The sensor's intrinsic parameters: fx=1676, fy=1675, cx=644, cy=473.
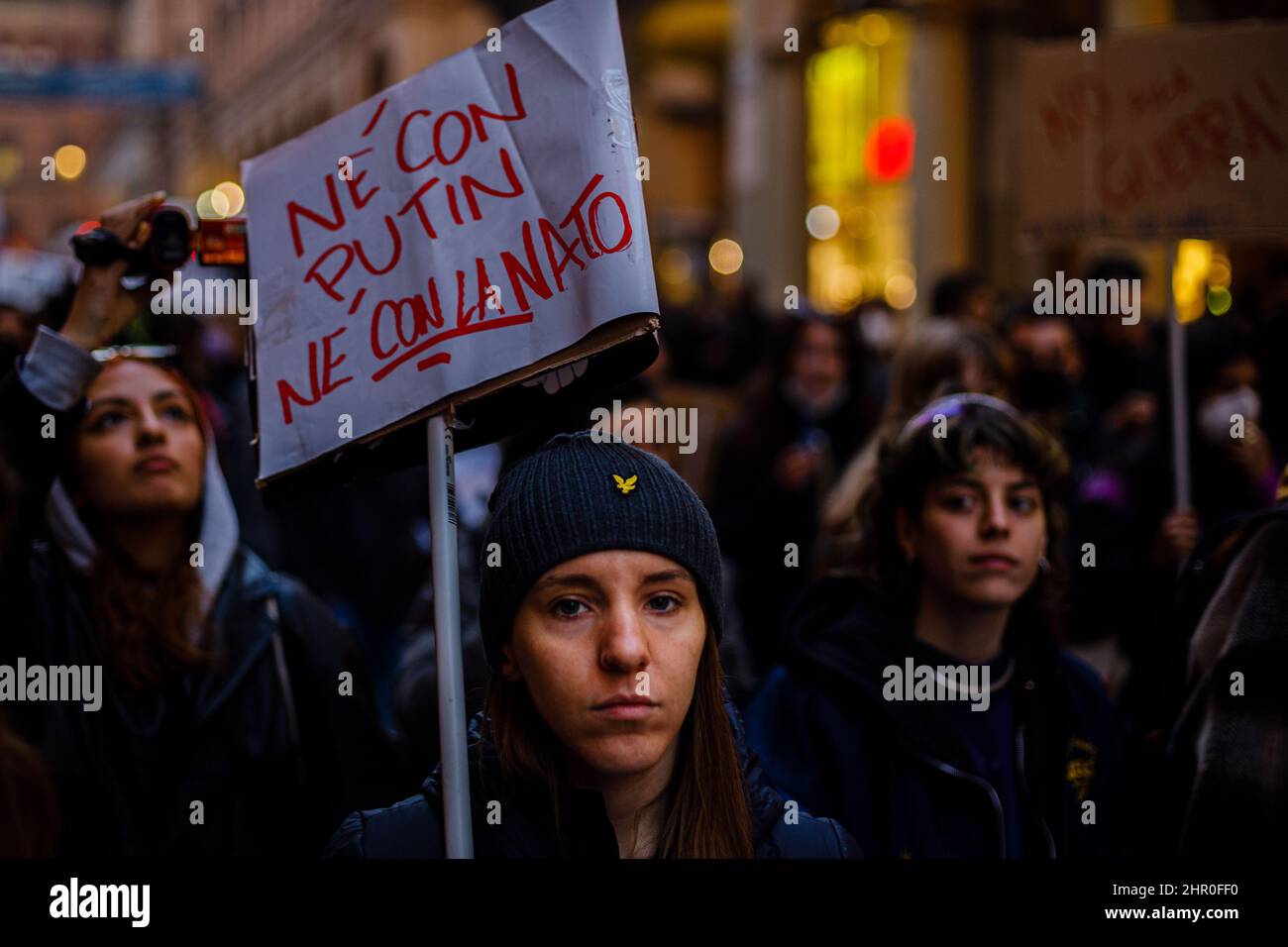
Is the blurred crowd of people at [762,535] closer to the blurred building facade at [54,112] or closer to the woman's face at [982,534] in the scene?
the woman's face at [982,534]

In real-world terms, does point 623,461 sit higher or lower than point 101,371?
lower

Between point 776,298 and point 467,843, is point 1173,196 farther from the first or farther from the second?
point 776,298

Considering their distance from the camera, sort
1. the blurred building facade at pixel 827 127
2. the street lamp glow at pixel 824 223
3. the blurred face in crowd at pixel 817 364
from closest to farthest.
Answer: the blurred face in crowd at pixel 817 364 → the blurred building facade at pixel 827 127 → the street lamp glow at pixel 824 223

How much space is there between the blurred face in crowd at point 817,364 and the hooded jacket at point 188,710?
361cm

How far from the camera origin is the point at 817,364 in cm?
691

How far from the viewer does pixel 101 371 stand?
3.46m

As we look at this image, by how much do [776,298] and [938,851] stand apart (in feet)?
60.0

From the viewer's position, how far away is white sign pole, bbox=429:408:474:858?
7.99 ft

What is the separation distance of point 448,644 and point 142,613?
119 cm

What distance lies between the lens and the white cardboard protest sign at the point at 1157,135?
426 centimetres

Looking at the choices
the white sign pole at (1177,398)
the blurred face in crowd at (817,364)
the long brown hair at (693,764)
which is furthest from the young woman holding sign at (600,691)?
the blurred face in crowd at (817,364)

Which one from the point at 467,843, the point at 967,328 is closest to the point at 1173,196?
the point at 967,328

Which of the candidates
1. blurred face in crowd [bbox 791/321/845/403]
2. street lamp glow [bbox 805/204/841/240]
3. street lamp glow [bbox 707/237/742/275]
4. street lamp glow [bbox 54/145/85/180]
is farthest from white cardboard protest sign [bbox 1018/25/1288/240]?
street lamp glow [bbox 707/237/742/275]

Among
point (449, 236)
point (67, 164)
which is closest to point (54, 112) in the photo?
point (67, 164)
